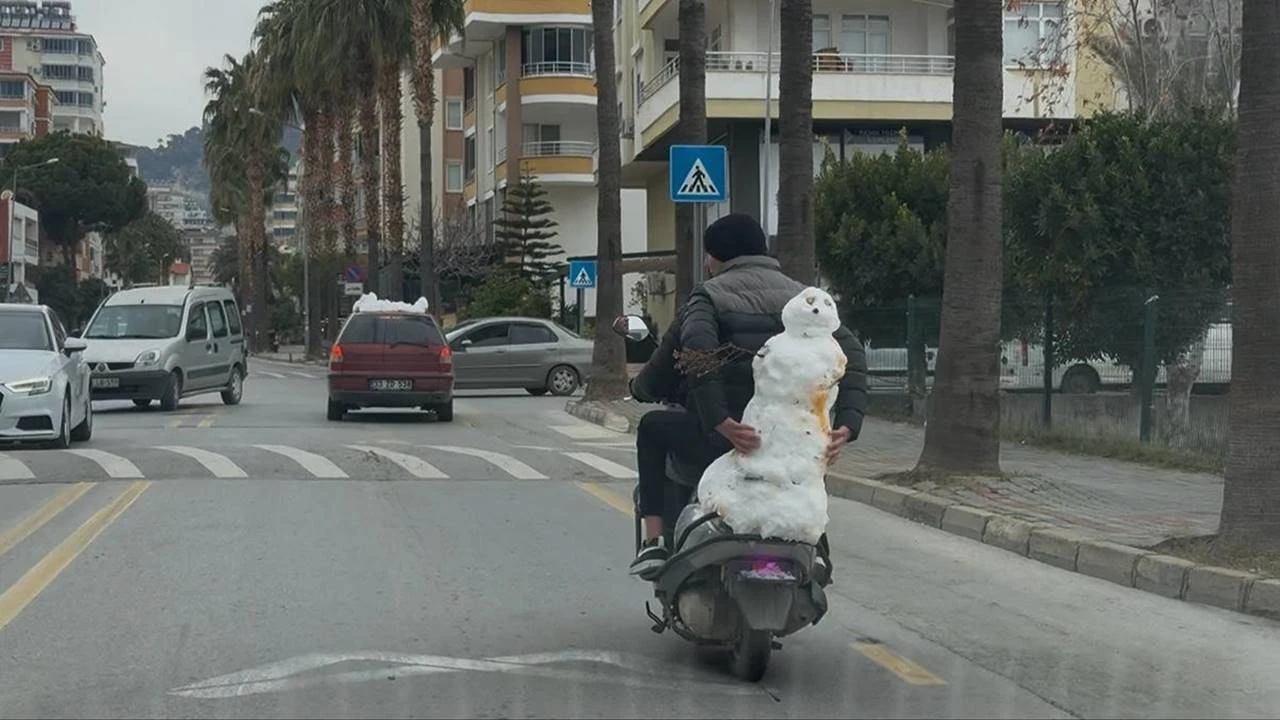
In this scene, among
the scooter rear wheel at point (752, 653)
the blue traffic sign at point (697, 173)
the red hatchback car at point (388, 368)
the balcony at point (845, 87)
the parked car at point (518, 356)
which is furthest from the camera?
the balcony at point (845, 87)

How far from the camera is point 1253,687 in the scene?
277 inches

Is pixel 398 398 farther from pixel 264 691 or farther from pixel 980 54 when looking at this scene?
pixel 264 691

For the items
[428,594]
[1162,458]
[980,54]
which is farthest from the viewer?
[1162,458]

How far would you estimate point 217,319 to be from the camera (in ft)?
87.4

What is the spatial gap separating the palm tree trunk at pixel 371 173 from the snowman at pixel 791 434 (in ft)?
142

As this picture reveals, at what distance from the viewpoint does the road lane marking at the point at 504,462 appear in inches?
615

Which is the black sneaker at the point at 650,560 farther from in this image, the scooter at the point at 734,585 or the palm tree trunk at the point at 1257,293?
the palm tree trunk at the point at 1257,293

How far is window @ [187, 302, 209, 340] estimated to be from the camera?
25.5 m

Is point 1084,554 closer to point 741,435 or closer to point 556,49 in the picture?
point 741,435

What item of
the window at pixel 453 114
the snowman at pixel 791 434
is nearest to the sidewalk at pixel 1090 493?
the snowman at pixel 791 434

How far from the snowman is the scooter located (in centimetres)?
9

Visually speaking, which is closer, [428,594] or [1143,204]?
[428,594]

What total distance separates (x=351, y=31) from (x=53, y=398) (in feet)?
100.0

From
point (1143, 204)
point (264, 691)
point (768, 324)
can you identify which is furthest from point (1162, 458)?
point (264, 691)
